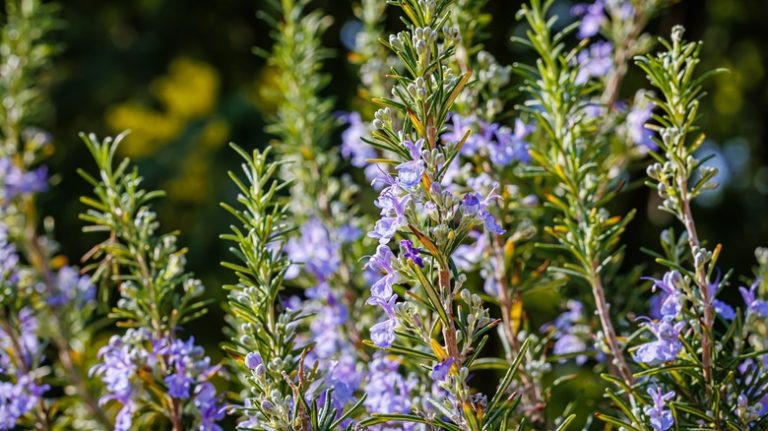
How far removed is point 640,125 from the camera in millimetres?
1519

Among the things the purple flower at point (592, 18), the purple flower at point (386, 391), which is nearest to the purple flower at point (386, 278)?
the purple flower at point (386, 391)

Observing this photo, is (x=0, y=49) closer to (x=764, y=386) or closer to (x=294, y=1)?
(x=294, y=1)

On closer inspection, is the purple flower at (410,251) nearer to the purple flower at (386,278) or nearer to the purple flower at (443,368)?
the purple flower at (386,278)

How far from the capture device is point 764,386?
104cm

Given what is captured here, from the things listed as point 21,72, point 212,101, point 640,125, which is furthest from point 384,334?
point 212,101

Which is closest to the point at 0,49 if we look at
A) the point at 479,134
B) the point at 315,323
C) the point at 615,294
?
the point at 315,323

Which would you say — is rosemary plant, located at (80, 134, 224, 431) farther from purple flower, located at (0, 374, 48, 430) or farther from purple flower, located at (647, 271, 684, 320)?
purple flower, located at (647, 271, 684, 320)

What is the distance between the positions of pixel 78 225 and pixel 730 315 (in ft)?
10.7

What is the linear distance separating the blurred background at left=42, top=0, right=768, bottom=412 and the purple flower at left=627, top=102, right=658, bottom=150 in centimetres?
152

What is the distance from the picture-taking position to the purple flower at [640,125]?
1514 mm

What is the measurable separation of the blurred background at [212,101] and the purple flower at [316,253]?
1.66 m

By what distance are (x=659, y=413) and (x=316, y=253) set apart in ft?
2.31

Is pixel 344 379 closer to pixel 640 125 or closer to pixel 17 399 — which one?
pixel 17 399

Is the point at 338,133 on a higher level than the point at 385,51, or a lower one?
higher
